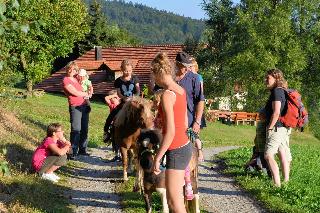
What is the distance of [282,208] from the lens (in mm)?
7934

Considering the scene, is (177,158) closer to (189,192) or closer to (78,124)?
(189,192)

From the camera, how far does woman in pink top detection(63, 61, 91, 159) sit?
36.8 feet

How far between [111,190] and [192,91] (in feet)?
7.63

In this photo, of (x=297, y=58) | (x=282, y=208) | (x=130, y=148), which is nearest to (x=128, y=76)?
(x=130, y=148)

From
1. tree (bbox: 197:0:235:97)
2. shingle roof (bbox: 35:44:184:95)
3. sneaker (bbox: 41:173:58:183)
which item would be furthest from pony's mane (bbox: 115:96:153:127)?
shingle roof (bbox: 35:44:184:95)

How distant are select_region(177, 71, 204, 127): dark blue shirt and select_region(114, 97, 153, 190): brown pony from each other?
80 cm

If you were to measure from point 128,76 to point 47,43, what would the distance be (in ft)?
133

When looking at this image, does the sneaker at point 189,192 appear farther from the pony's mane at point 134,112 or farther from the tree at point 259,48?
the tree at point 259,48

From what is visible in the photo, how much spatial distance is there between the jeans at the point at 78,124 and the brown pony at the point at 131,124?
2462mm

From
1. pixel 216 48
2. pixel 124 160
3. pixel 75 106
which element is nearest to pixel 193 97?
pixel 124 160

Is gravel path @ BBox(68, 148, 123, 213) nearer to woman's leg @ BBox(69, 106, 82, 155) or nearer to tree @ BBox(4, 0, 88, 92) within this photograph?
woman's leg @ BBox(69, 106, 82, 155)

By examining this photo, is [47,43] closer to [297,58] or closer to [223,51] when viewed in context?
[223,51]

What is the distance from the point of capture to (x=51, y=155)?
921 centimetres

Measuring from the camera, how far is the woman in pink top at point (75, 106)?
36.8ft
